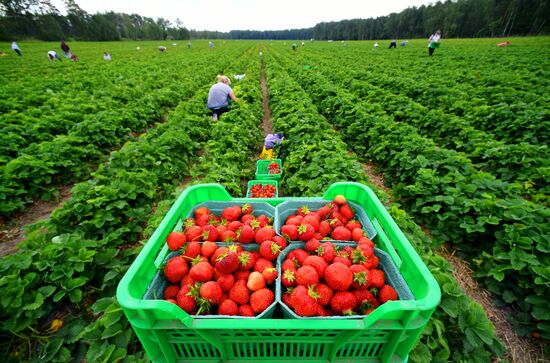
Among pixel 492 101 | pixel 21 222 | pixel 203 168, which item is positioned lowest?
pixel 21 222

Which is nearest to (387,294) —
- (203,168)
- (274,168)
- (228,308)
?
(228,308)

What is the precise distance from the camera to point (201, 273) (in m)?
1.58

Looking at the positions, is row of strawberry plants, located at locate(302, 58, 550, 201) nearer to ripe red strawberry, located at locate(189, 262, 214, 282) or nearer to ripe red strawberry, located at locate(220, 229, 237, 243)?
ripe red strawberry, located at locate(220, 229, 237, 243)

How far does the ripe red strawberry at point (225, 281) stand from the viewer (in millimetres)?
1601

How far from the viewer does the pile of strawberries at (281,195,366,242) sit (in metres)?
1.92

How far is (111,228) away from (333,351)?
3416 millimetres

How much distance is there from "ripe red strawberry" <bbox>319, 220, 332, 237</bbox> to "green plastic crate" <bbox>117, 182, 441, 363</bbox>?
488mm

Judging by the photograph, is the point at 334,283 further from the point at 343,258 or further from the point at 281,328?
the point at 281,328

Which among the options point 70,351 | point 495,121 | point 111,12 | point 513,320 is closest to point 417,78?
point 495,121

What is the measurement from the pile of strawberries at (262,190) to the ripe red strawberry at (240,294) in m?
2.62

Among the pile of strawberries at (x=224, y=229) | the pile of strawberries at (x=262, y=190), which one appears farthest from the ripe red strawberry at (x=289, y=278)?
the pile of strawberries at (x=262, y=190)

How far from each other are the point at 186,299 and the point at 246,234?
1.96ft

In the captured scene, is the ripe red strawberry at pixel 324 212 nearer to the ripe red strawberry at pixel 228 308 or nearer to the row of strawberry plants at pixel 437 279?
the ripe red strawberry at pixel 228 308

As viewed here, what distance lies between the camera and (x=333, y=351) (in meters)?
1.39
